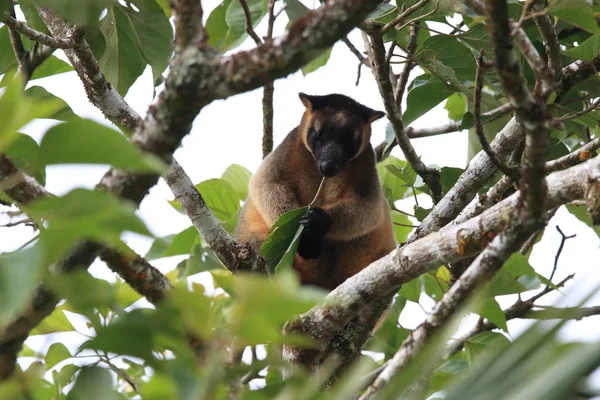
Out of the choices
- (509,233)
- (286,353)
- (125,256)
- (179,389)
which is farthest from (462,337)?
(179,389)

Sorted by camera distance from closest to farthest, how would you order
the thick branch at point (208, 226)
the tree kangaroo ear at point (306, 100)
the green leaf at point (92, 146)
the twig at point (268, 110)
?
the green leaf at point (92, 146) → the thick branch at point (208, 226) → the twig at point (268, 110) → the tree kangaroo ear at point (306, 100)

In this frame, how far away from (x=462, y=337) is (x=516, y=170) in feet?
6.66

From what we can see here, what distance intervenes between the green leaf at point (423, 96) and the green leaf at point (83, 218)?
4193 millimetres

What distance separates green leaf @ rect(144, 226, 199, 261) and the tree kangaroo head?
1317 millimetres

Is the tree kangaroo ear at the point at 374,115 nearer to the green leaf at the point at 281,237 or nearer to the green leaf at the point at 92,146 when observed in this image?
the green leaf at the point at 281,237

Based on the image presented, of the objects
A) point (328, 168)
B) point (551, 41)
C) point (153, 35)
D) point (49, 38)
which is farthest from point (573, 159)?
point (49, 38)

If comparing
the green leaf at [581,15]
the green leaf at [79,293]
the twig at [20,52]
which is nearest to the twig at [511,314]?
the green leaf at [581,15]

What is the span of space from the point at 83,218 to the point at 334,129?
5.72 meters

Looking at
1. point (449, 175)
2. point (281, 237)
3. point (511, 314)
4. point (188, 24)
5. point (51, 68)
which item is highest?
point (51, 68)

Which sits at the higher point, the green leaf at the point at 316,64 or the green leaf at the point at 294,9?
the green leaf at the point at 316,64

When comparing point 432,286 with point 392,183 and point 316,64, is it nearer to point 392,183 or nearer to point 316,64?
point 392,183

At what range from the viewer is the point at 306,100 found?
24.6 ft

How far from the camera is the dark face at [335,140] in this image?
262 inches

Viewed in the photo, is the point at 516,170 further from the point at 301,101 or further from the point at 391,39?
the point at 301,101
